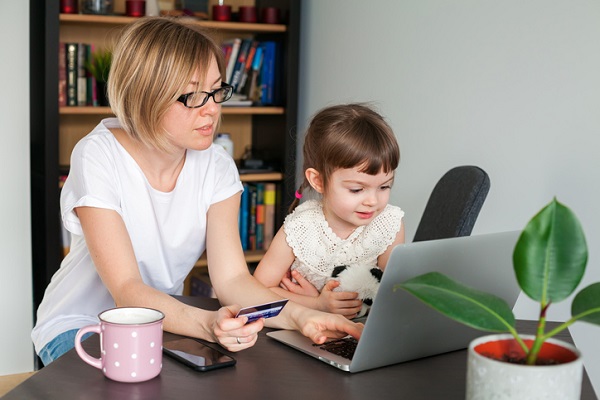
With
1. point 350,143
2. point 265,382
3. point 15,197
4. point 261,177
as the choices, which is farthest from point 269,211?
point 265,382

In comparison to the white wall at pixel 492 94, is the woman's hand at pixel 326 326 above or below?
below

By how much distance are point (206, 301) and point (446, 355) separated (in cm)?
55

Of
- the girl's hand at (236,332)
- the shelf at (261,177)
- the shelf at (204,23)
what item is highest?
the shelf at (204,23)

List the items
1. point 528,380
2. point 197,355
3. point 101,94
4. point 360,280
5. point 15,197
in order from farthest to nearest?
1. point 101,94
2. point 15,197
3. point 360,280
4. point 197,355
5. point 528,380

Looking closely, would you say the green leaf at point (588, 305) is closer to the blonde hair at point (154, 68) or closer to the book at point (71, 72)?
the blonde hair at point (154, 68)

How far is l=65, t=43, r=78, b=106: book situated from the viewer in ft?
10.5

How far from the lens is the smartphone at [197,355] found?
115 centimetres

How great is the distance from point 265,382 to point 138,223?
0.77 m

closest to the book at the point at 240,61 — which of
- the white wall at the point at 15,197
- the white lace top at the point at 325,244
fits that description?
the white wall at the point at 15,197

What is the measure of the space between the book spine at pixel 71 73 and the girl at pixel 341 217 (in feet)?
5.41

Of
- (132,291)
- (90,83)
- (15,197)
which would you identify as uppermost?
(90,83)

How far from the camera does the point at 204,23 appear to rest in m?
3.44

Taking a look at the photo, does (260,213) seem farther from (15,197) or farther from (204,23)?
(15,197)

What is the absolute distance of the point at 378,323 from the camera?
108cm
